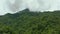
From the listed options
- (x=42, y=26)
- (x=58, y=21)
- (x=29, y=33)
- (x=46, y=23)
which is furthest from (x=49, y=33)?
(x=58, y=21)

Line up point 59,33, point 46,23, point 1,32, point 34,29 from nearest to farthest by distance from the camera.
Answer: point 1,32, point 59,33, point 34,29, point 46,23

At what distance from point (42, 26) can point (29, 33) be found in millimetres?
13445

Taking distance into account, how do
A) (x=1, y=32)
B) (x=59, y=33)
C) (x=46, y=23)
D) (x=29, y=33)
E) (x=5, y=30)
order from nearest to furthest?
(x=1, y=32), (x=5, y=30), (x=59, y=33), (x=29, y=33), (x=46, y=23)

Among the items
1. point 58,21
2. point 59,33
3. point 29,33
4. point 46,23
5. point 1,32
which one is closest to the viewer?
point 1,32

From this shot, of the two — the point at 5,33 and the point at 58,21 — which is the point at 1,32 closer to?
the point at 5,33

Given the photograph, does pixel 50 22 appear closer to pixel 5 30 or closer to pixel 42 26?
pixel 42 26

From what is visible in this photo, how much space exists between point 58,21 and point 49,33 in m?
34.1

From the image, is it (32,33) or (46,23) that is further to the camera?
(46,23)

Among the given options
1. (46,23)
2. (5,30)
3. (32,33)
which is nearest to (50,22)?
(46,23)

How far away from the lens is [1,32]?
6431 centimetres

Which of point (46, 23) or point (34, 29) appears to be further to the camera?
point (46, 23)

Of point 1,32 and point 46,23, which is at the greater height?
point 1,32

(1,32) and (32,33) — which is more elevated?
(1,32)

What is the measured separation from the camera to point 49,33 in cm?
8644
